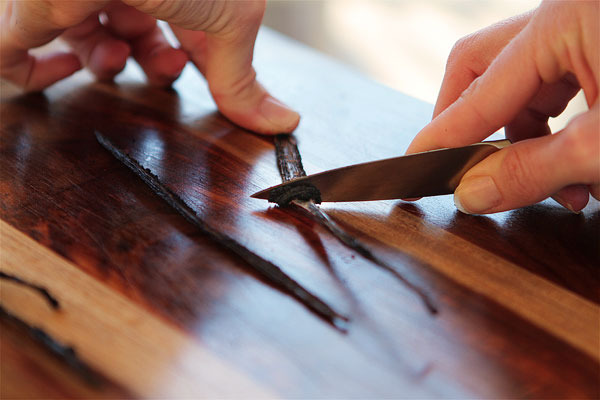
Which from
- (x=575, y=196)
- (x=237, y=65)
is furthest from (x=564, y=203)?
(x=237, y=65)

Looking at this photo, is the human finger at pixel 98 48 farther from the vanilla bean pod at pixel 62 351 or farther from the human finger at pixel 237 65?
the vanilla bean pod at pixel 62 351

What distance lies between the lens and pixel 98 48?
102 cm

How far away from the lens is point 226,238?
0.56m

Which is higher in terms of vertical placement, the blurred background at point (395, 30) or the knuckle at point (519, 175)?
the knuckle at point (519, 175)

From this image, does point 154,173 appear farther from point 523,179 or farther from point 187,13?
point 523,179

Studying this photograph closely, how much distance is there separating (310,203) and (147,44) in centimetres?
62

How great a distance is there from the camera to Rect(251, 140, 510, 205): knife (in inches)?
24.5

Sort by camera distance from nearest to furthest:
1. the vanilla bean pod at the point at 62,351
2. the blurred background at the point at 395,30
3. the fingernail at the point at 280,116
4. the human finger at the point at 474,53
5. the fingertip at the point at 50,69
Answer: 1. the vanilla bean pod at the point at 62,351
2. the human finger at the point at 474,53
3. the fingernail at the point at 280,116
4. the fingertip at the point at 50,69
5. the blurred background at the point at 395,30

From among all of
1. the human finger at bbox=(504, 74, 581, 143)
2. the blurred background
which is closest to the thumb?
the human finger at bbox=(504, 74, 581, 143)

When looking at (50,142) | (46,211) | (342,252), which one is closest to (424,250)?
(342,252)

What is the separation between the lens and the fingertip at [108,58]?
1.01 metres

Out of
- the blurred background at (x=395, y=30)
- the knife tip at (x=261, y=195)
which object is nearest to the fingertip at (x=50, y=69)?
the knife tip at (x=261, y=195)

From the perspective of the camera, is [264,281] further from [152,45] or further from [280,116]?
[152,45]

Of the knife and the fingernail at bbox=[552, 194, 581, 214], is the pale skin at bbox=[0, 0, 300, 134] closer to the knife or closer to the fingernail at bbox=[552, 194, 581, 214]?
the knife
